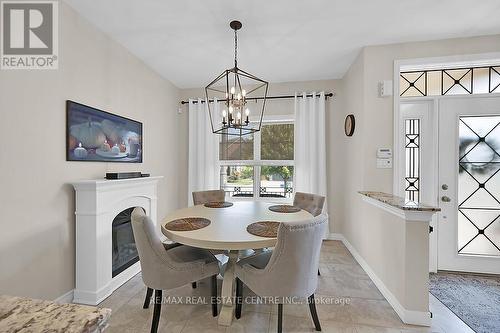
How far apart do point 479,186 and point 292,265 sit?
260 cm

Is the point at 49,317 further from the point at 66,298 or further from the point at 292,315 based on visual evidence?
the point at 66,298

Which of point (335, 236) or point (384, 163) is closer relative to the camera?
point (384, 163)

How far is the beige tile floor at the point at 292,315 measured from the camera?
171 centimetres

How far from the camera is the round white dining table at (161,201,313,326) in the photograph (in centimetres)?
150

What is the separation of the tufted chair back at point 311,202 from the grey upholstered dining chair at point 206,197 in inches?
41.4

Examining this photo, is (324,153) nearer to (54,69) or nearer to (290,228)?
(290,228)

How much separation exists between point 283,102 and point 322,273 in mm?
2674

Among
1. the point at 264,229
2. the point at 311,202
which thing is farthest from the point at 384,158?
the point at 264,229

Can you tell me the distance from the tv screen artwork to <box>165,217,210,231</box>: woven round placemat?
3.69 ft

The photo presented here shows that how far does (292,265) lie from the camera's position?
1464 millimetres

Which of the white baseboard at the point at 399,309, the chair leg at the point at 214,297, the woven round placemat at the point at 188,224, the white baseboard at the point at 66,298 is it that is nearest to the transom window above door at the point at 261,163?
the white baseboard at the point at 399,309

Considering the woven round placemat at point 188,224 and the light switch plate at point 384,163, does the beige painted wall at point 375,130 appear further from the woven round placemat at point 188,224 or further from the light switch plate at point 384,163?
the woven round placemat at point 188,224

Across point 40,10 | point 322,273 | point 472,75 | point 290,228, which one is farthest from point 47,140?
point 472,75

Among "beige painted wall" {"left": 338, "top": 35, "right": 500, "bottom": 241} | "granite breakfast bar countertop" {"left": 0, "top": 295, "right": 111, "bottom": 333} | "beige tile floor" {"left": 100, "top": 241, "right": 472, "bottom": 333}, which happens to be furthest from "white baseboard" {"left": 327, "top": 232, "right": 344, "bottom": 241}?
"granite breakfast bar countertop" {"left": 0, "top": 295, "right": 111, "bottom": 333}
